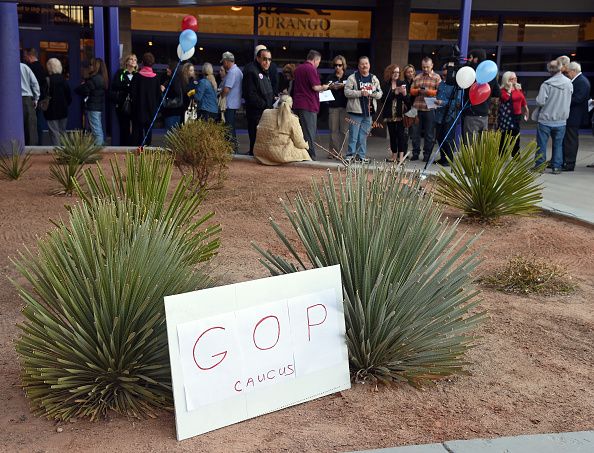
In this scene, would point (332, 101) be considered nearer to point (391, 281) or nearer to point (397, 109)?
point (397, 109)

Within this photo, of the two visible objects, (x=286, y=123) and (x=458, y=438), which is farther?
(x=286, y=123)

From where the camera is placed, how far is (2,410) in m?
3.50

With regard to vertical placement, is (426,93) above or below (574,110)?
above

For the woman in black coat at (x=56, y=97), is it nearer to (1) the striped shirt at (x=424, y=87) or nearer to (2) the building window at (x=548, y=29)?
(1) the striped shirt at (x=424, y=87)

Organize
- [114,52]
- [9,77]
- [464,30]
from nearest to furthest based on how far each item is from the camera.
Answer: [9,77], [464,30], [114,52]

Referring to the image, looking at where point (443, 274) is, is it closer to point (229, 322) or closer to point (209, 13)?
point (229, 322)

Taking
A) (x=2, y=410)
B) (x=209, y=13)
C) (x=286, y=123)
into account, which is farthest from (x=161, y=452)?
(x=209, y=13)

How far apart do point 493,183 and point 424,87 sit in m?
5.54

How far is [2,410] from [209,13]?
16.0 metres

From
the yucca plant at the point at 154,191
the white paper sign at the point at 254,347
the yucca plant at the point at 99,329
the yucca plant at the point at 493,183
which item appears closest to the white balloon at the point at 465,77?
the yucca plant at the point at 493,183

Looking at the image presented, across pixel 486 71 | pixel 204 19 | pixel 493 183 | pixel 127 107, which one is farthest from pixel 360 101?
pixel 204 19

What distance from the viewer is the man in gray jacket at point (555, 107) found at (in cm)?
1222

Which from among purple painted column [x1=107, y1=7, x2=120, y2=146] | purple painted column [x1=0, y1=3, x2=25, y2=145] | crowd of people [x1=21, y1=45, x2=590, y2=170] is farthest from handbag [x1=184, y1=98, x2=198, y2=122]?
purple painted column [x1=0, y1=3, x2=25, y2=145]

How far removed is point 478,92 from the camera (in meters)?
11.6
